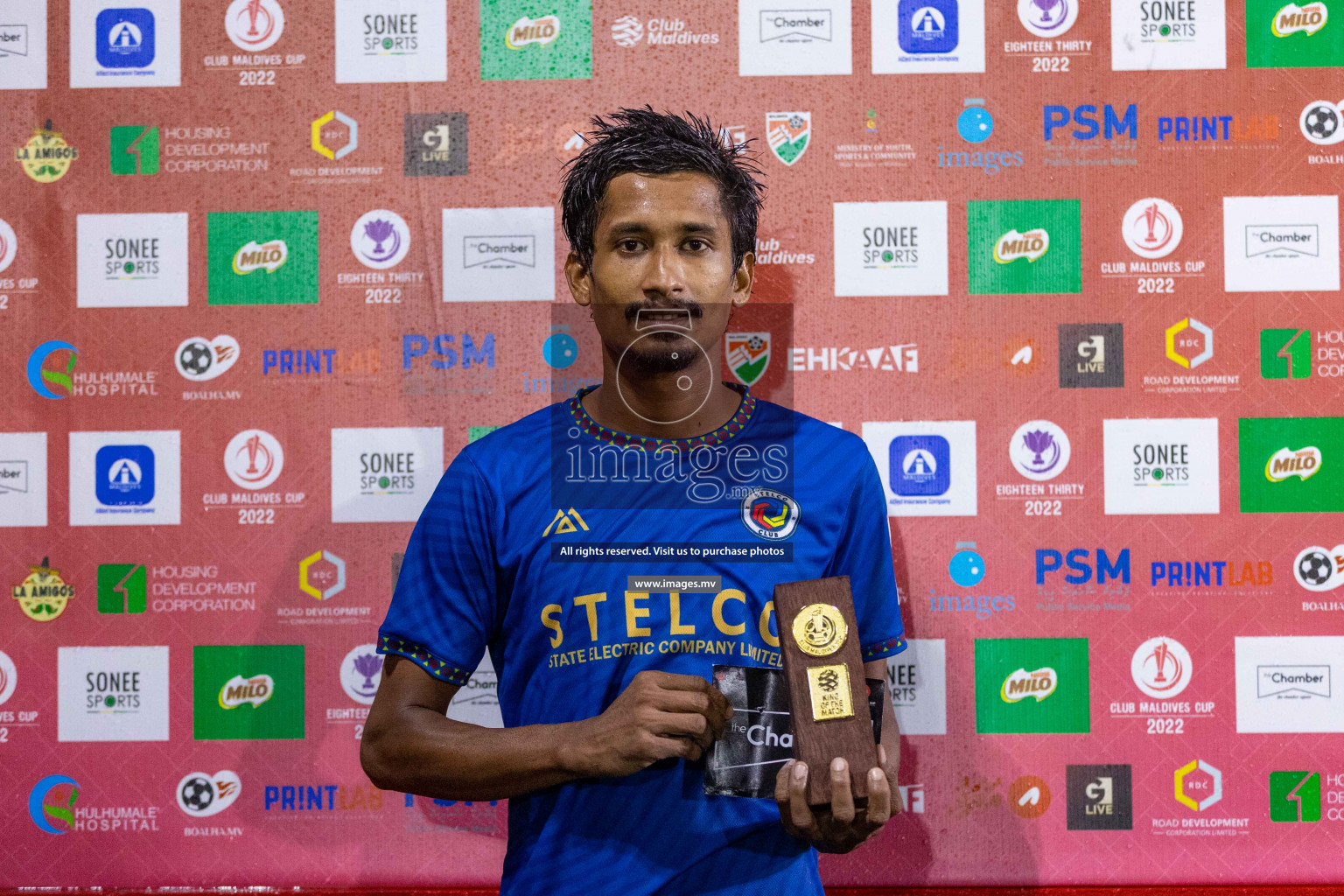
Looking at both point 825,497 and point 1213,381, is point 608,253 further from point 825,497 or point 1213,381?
point 1213,381

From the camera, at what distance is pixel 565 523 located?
113 cm

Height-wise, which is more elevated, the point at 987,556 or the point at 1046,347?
the point at 1046,347

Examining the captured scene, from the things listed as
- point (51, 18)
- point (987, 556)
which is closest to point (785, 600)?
point (987, 556)

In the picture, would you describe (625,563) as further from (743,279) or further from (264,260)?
(264,260)

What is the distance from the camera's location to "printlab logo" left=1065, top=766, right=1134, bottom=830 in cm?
161

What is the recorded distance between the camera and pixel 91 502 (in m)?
1.66

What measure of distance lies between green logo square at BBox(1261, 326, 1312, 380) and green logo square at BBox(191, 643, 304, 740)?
5.80ft

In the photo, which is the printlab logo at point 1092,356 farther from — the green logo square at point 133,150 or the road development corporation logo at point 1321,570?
the green logo square at point 133,150

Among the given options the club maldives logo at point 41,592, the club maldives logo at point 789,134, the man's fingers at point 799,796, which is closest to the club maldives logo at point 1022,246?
the club maldives logo at point 789,134

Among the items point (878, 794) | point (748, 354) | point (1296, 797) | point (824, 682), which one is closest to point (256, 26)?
point (748, 354)

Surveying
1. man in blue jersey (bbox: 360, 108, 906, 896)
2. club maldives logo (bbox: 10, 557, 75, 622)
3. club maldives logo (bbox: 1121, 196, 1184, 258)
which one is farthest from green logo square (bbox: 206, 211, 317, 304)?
club maldives logo (bbox: 1121, 196, 1184, 258)

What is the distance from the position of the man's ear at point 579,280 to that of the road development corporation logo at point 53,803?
129 centimetres

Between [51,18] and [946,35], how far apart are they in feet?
5.25

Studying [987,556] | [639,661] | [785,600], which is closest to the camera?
[785,600]
